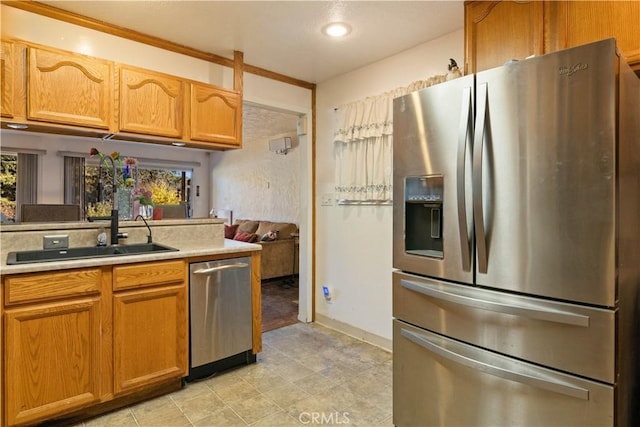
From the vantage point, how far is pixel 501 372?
1.41 m

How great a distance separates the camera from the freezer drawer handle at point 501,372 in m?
1.25

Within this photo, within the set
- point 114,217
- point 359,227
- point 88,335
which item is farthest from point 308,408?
point 114,217

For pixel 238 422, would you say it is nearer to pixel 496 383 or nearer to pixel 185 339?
pixel 185 339

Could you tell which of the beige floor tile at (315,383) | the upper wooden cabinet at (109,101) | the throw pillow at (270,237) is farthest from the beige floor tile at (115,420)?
the throw pillow at (270,237)

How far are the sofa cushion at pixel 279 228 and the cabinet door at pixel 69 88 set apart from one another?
3562mm

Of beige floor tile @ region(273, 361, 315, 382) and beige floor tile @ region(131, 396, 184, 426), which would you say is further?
beige floor tile @ region(273, 361, 315, 382)

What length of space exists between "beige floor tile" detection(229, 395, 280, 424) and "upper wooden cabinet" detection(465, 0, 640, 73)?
2268 millimetres

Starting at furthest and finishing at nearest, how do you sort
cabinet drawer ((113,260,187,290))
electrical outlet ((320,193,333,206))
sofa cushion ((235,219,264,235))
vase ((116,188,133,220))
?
sofa cushion ((235,219,264,235))
electrical outlet ((320,193,333,206))
vase ((116,188,133,220))
cabinet drawer ((113,260,187,290))

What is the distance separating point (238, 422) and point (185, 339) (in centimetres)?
65

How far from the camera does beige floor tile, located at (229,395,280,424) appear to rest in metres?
2.10

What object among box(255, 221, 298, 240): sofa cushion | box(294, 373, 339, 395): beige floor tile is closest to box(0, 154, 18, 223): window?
box(255, 221, 298, 240): sofa cushion

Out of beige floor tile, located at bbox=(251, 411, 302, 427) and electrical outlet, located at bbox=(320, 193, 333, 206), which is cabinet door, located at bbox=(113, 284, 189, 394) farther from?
electrical outlet, located at bbox=(320, 193, 333, 206)

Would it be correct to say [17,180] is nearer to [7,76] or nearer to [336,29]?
[7,76]

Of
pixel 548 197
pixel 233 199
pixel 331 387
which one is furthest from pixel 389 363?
pixel 233 199
